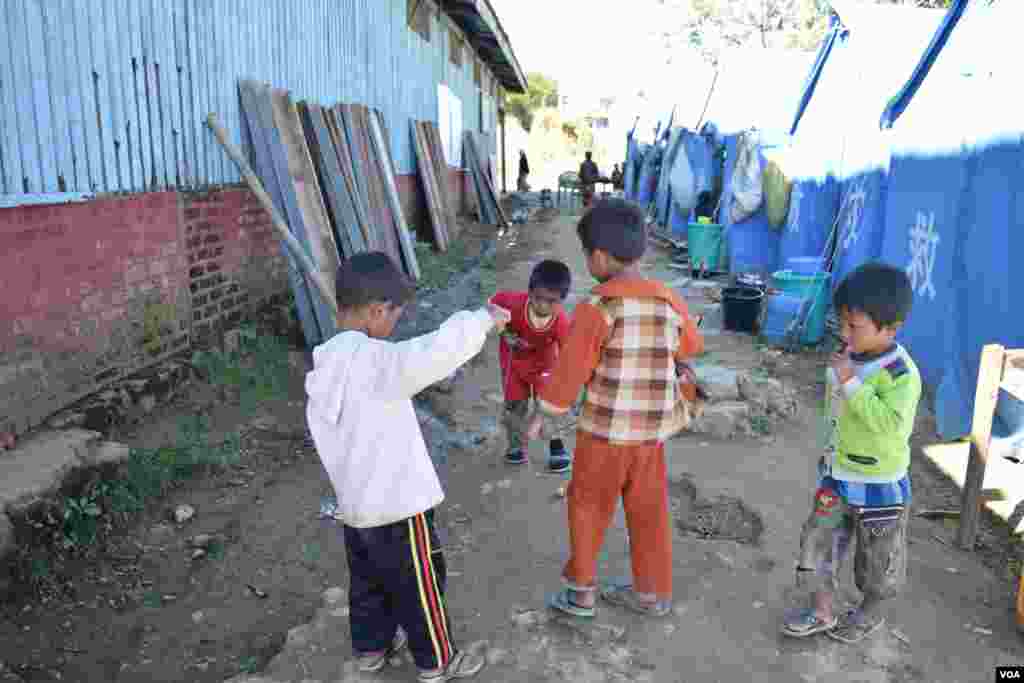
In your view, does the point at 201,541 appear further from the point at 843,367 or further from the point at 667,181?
the point at 667,181

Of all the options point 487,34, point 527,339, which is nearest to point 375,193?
point 527,339

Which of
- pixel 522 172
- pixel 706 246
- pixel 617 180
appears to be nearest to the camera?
pixel 706 246

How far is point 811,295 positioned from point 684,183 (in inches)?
256

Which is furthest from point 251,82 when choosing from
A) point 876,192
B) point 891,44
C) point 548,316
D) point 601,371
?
point 891,44

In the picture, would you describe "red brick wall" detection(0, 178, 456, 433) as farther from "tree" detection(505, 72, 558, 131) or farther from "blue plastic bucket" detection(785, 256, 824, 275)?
"tree" detection(505, 72, 558, 131)

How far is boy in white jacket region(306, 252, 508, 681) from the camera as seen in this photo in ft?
6.98

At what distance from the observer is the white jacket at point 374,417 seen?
213 centimetres

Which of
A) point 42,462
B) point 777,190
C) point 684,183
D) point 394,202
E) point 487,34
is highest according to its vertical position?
point 487,34

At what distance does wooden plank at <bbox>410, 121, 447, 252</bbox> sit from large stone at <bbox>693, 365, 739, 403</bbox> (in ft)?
22.3

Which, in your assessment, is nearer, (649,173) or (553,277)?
(553,277)

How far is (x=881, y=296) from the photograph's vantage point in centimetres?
236

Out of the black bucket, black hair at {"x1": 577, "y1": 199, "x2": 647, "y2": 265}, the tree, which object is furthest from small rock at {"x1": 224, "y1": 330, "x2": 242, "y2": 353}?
the tree

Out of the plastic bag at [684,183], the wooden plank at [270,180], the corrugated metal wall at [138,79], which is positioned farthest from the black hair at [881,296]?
the plastic bag at [684,183]

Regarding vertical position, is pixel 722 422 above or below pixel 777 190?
below
